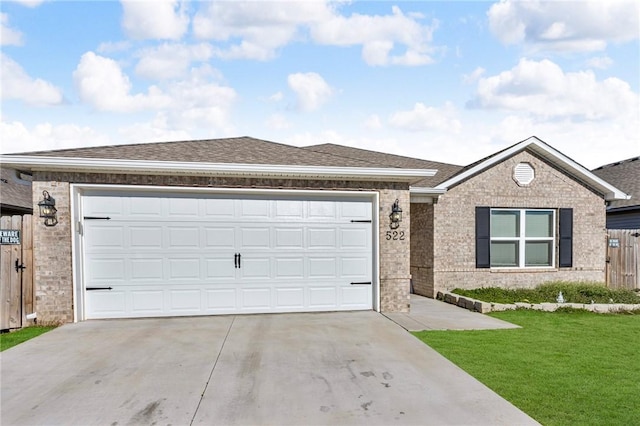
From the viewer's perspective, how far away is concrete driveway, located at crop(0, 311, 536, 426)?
3592 mm

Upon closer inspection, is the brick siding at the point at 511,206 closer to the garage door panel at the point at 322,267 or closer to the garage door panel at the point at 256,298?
the garage door panel at the point at 322,267

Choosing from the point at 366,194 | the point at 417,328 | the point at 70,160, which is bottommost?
the point at 417,328

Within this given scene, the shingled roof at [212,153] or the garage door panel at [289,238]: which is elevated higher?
the shingled roof at [212,153]

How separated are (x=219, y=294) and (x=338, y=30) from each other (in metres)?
7.62

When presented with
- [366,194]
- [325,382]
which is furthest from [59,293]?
[366,194]

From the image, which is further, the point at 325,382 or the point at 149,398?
the point at 325,382

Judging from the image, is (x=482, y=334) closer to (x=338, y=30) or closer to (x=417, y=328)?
(x=417, y=328)

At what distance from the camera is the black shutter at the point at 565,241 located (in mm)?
10688

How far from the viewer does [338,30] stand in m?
10.1

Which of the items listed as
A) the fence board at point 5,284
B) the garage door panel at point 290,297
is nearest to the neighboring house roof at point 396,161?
the garage door panel at point 290,297

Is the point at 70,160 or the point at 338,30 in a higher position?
the point at 338,30

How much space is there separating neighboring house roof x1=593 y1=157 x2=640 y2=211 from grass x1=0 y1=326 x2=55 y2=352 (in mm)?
16523

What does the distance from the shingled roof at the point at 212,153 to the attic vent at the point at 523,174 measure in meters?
5.03

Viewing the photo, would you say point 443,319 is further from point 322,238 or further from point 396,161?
point 396,161
